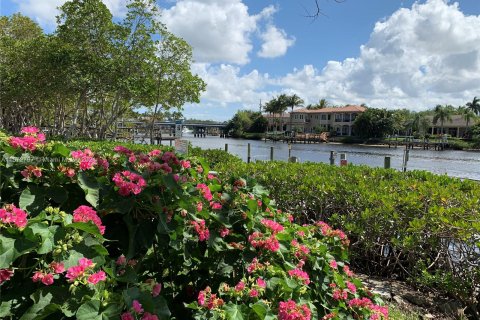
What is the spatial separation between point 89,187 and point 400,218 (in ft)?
11.3

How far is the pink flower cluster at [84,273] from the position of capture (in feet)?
4.46

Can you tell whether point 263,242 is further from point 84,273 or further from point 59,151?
point 59,151

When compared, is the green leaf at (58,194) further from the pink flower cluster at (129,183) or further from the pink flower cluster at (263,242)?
the pink flower cluster at (263,242)

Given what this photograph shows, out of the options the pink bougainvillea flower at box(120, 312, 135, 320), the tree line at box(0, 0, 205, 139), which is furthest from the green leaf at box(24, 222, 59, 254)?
the tree line at box(0, 0, 205, 139)

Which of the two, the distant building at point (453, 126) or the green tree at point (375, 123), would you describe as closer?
the green tree at point (375, 123)

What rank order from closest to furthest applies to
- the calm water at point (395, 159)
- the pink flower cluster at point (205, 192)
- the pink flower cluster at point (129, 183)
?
the pink flower cluster at point (129, 183) < the pink flower cluster at point (205, 192) < the calm water at point (395, 159)

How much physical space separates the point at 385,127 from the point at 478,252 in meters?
72.3

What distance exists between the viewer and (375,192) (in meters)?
4.73

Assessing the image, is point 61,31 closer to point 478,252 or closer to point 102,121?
point 102,121

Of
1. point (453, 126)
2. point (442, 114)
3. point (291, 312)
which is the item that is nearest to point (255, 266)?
point (291, 312)

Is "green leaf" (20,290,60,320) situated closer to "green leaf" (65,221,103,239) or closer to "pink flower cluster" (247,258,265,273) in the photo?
"green leaf" (65,221,103,239)

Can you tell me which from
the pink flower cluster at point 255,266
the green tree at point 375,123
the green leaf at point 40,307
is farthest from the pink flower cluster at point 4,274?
the green tree at point 375,123

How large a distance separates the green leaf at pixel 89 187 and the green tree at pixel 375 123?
244 ft

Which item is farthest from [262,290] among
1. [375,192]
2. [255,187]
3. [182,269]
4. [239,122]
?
[239,122]
